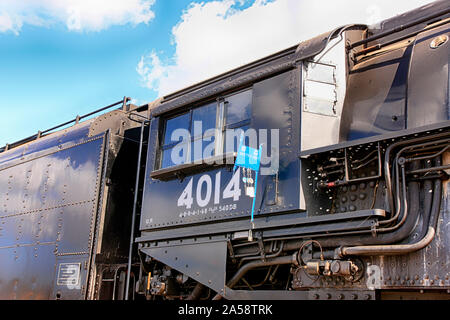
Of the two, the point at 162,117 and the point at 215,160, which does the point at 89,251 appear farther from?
the point at 215,160

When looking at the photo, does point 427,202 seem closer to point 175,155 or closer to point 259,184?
point 259,184

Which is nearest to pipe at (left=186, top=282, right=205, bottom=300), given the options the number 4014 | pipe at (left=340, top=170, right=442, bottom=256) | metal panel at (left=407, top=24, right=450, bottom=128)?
the number 4014

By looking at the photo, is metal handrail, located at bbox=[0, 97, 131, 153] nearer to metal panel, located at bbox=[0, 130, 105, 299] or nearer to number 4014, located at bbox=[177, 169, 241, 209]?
metal panel, located at bbox=[0, 130, 105, 299]

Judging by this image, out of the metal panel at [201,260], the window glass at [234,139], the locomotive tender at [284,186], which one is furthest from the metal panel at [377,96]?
the metal panel at [201,260]

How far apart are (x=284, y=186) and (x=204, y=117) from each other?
1.64 meters

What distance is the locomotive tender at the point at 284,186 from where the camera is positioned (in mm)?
4336

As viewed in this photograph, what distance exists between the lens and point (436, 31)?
475cm

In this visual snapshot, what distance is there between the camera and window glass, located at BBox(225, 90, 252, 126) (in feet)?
18.9

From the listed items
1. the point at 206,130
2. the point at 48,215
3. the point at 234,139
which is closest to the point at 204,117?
the point at 206,130

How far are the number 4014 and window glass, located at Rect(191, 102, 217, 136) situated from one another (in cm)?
61

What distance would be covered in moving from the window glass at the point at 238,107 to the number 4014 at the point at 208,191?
2.26 ft
